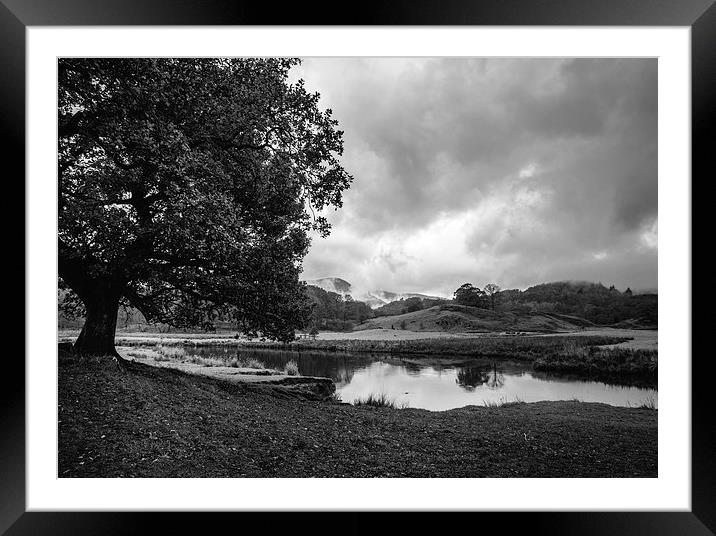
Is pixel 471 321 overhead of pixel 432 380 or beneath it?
overhead

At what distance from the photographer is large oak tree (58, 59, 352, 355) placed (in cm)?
347

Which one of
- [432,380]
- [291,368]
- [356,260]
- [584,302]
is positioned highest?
[356,260]

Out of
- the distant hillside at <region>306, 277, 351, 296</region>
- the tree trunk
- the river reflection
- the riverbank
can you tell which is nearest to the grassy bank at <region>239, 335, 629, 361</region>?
the riverbank

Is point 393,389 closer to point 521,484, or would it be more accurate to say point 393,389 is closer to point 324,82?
point 521,484

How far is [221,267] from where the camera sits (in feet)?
13.4

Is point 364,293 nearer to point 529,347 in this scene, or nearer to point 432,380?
point 432,380

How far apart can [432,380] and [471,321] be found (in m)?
0.96

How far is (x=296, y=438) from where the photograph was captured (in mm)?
3475

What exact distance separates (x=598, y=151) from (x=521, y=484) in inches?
144

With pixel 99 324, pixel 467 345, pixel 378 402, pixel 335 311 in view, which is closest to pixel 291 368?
pixel 335 311

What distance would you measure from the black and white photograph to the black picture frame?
21.6 inches
